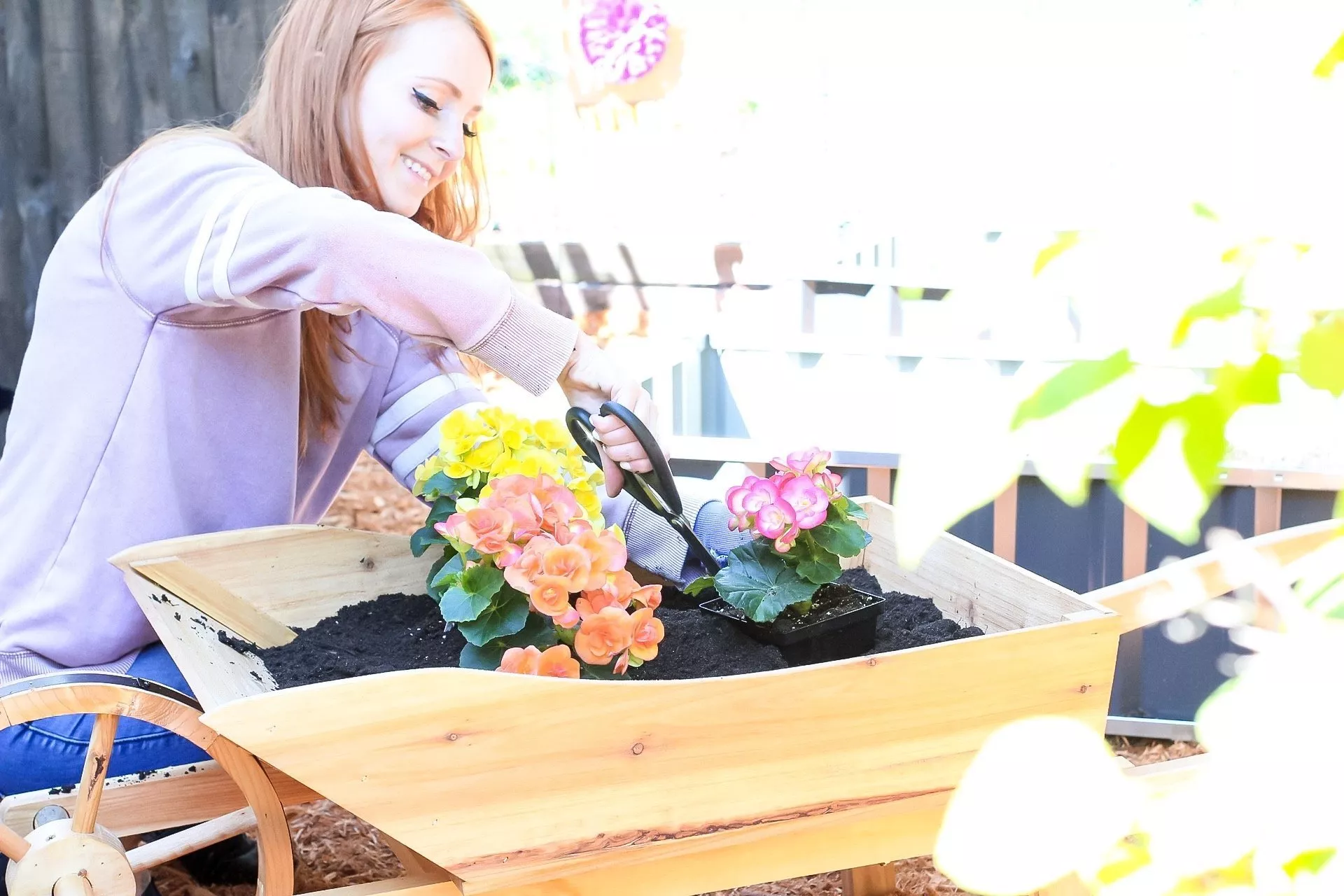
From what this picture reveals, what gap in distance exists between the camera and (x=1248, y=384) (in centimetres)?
32

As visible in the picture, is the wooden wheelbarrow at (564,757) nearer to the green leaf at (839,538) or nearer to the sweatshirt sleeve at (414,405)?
the green leaf at (839,538)

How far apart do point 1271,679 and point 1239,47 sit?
3073 millimetres

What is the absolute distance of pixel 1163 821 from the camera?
1.46ft

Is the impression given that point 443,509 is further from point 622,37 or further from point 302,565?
point 622,37

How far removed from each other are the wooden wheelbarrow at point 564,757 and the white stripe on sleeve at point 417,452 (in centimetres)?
38

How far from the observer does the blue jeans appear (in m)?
1.07

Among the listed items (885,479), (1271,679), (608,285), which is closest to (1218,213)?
(1271,679)

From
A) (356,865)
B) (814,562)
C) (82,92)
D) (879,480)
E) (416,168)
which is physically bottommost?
(356,865)

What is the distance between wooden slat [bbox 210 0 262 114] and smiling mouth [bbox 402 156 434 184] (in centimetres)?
171

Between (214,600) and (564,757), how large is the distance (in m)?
0.46

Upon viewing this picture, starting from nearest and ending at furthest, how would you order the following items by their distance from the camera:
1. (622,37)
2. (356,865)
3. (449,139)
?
(449,139), (356,865), (622,37)

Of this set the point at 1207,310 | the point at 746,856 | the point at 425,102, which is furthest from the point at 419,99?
the point at 1207,310

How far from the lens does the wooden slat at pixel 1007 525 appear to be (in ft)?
5.93

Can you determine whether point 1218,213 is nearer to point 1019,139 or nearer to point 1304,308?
point 1304,308
